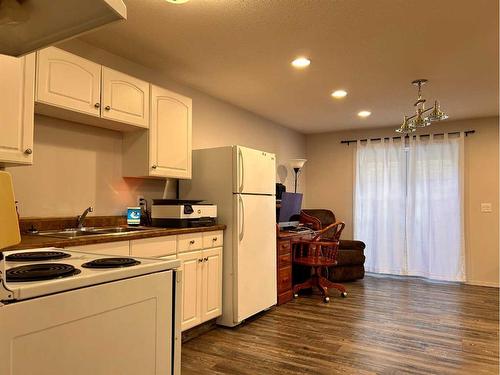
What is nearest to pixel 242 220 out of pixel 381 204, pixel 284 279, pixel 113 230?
pixel 113 230

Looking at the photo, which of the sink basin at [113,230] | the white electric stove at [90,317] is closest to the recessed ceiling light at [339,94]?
the sink basin at [113,230]

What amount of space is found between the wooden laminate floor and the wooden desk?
123 millimetres

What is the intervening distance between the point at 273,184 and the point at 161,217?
1.32m

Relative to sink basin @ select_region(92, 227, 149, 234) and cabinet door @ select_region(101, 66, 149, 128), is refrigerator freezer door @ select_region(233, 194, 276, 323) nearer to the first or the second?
sink basin @ select_region(92, 227, 149, 234)

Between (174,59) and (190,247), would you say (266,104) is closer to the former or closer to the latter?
(174,59)

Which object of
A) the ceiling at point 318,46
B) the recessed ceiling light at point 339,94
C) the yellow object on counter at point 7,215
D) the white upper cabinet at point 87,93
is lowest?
the yellow object on counter at point 7,215

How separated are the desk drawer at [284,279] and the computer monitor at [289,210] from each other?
722mm

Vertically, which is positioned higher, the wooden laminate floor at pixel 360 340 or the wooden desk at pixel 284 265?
the wooden desk at pixel 284 265

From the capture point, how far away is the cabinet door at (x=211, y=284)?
3.17 meters

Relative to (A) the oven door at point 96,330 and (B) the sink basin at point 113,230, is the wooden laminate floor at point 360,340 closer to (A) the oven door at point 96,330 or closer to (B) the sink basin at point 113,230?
(B) the sink basin at point 113,230

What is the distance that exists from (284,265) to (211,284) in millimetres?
1300

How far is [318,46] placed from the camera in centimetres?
291

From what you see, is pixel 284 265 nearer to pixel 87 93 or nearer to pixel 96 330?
pixel 87 93

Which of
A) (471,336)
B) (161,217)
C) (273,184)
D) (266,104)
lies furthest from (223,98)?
(471,336)
